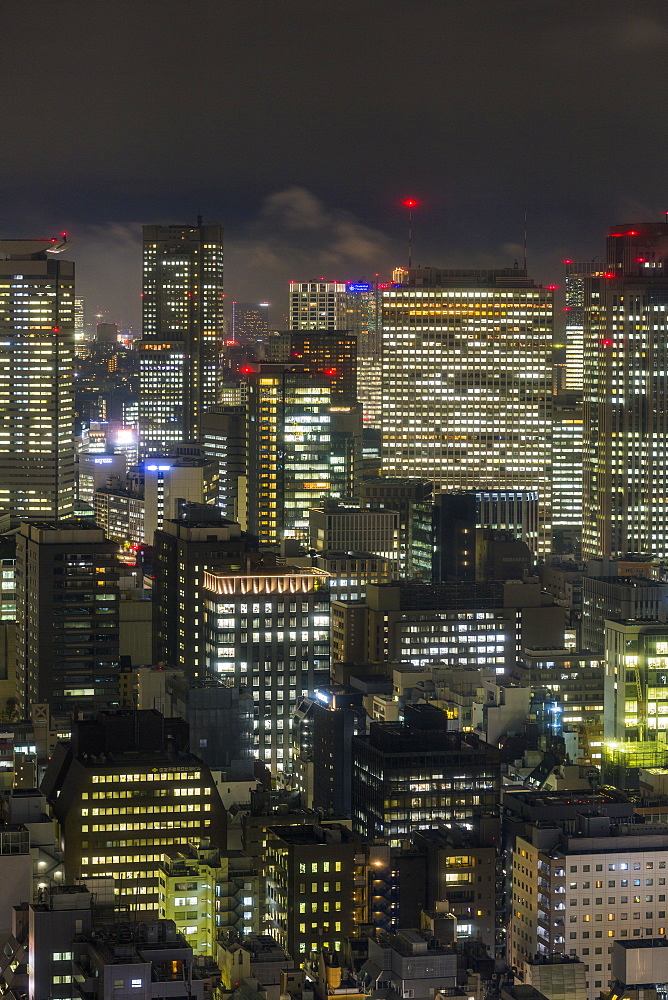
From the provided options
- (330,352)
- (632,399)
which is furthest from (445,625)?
(330,352)

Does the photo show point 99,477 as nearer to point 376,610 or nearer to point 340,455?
point 340,455

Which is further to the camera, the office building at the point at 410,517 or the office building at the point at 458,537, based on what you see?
the office building at the point at 410,517

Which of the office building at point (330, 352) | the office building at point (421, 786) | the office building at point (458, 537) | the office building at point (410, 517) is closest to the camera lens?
the office building at point (421, 786)

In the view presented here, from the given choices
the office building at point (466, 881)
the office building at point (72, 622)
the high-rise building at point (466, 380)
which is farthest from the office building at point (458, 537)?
the office building at point (466, 881)

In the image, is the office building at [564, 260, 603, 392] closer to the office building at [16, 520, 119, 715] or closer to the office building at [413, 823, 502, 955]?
the office building at [16, 520, 119, 715]

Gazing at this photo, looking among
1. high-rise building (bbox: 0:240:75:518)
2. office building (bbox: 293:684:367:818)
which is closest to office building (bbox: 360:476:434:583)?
high-rise building (bbox: 0:240:75:518)

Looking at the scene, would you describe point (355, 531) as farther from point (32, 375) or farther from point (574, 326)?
point (574, 326)

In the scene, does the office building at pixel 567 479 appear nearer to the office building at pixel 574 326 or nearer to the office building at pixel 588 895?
the office building at pixel 574 326
